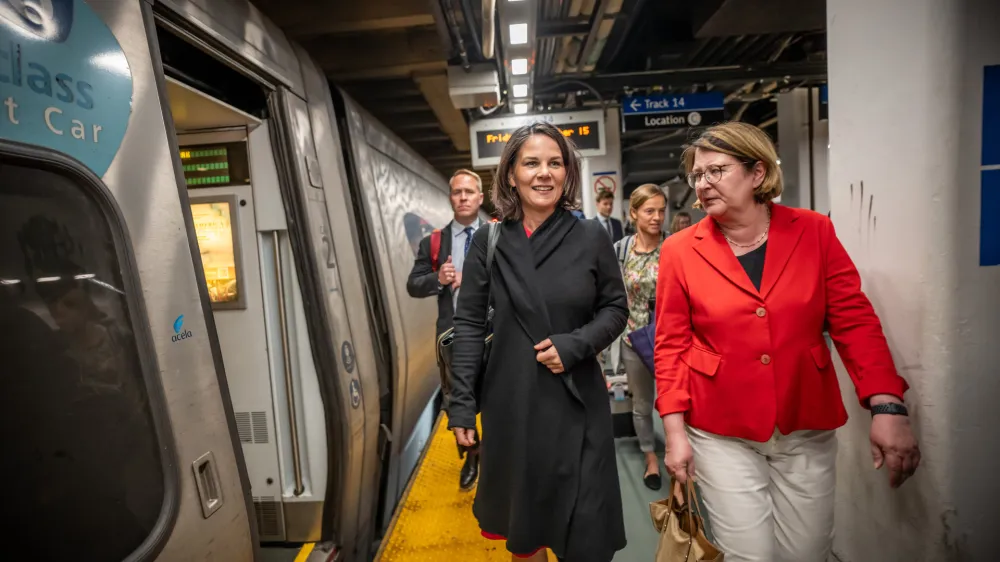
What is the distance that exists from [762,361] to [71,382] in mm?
1892

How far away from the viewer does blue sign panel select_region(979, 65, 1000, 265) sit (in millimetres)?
1353

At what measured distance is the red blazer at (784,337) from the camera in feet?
4.82

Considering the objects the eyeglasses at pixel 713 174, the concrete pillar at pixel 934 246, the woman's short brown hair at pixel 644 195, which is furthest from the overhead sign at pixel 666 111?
the eyeglasses at pixel 713 174

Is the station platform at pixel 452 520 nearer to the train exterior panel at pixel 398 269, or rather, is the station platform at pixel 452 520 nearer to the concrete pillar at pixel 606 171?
the train exterior panel at pixel 398 269

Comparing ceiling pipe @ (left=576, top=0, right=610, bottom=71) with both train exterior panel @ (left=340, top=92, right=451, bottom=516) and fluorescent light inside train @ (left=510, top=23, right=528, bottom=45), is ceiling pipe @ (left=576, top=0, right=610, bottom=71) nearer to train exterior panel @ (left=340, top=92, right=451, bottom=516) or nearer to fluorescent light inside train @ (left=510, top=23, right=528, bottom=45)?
fluorescent light inside train @ (left=510, top=23, right=528, bottom=45)

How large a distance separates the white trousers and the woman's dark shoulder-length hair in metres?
0.97

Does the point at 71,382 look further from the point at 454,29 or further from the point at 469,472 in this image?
the point at 454,29

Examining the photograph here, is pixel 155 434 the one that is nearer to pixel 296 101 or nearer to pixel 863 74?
pixel 296 101

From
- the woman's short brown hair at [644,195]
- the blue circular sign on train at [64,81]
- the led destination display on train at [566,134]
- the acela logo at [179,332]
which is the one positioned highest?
the led destination display on train at [566,134]

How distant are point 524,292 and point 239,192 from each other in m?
1.92

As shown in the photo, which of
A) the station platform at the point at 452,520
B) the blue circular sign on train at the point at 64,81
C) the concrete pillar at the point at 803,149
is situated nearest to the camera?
the blue circular sign on train at the point at 64,81

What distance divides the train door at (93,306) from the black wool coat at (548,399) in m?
0.85

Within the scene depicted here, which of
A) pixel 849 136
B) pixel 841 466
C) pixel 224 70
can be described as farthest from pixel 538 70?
pixel 841 466

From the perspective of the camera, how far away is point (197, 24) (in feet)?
5.98
